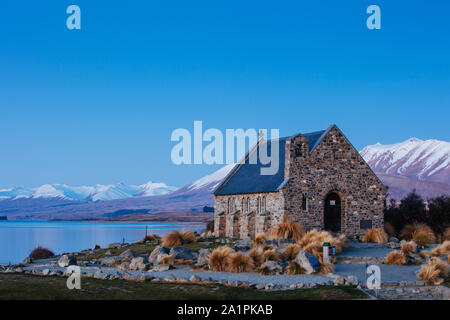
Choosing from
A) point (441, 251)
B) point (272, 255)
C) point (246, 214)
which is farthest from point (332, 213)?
point (272, 255)

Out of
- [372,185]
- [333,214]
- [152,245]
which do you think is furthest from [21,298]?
[372,185]

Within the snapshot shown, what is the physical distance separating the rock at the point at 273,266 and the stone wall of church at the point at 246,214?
1263 cm

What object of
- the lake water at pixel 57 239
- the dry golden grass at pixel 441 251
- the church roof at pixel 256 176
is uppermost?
the church roof at pixel 256 176

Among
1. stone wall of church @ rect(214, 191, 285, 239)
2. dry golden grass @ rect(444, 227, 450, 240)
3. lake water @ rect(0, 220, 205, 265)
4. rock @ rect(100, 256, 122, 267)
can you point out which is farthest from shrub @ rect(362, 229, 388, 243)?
rock @ rect(100, 256, 122, 267)

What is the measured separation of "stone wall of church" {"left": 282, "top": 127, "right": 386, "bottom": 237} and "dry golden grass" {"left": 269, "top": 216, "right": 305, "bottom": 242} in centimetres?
215

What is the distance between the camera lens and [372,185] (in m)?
39.6

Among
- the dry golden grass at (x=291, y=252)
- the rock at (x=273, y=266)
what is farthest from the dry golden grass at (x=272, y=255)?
the rock at (x=273, y=266)

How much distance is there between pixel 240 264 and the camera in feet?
81.2

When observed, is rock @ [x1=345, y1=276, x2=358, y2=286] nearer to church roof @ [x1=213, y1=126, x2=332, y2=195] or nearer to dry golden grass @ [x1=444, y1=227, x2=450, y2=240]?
church roof @ [x1=213, y1=126, x2=332, y2=195]

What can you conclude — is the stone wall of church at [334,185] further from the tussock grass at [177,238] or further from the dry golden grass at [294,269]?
the dry golden grass at [294,269]

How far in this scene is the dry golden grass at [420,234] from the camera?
1357 inches

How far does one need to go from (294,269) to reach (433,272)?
556 cm

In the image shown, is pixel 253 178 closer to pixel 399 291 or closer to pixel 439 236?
pixel 439 236
